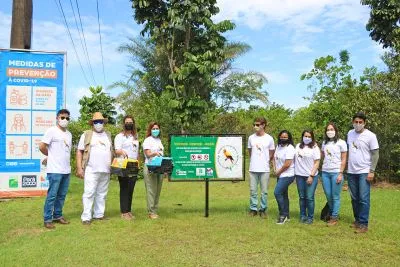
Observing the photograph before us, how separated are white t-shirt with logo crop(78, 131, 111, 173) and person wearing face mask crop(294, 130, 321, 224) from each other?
3259 millimetres

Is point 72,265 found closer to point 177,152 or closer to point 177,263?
point 177,263

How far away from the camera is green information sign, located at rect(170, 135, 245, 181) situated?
866cm

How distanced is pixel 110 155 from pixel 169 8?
9547 mm

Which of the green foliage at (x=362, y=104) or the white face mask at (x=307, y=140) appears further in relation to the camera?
the green foliage at (x=362, y=104)

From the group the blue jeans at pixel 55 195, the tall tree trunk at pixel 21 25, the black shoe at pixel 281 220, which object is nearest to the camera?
the blue jeans at pixel 55 195

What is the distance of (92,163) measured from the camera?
315 inches

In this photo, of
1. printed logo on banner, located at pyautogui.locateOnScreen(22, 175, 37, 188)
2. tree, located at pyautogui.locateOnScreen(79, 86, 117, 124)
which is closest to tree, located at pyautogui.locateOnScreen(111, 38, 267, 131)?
tree, located at pyautogui.locateOnScreen(79, 86, 117, 124)

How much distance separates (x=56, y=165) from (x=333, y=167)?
4627 mm

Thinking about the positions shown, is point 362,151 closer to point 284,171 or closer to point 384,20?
point 284,171

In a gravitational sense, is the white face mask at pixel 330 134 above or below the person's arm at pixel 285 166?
above

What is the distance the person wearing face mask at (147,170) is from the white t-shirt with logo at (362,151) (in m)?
3.28

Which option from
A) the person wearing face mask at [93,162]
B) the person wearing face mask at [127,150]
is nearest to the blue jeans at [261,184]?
the person wearing face mask at [127,150]

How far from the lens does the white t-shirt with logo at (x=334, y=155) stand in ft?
25.9

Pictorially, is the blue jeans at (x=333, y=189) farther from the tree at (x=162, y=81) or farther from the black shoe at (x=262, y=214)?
the tree at (x=162, y=81)
